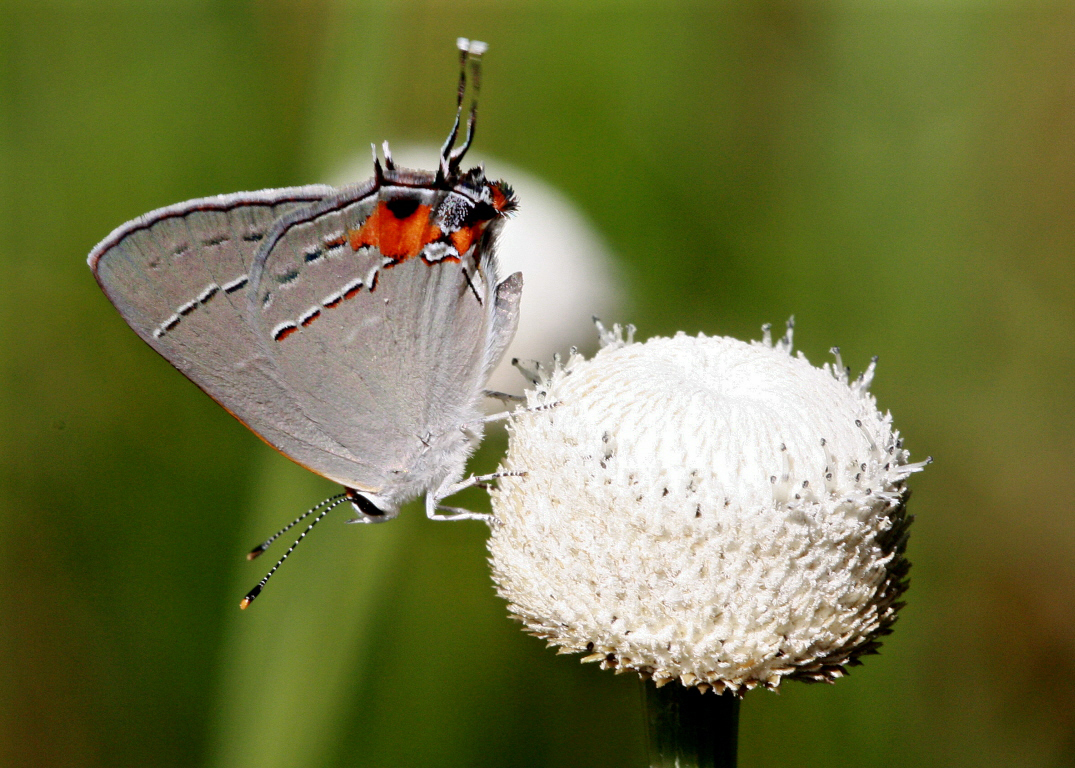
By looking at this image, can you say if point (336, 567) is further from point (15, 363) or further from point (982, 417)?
point (982, 417)

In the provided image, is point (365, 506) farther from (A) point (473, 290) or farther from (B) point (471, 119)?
(B) point (471, 119)

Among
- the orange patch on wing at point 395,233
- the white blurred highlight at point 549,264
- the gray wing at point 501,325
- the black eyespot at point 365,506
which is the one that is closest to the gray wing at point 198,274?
the orange patch on wing at point 395,233

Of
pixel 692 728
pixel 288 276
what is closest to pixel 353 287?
pixel 288 276

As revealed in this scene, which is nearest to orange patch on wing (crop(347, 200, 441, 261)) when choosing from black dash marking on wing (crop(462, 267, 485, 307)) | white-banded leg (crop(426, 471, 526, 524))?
black dash marking on wing (crop(462, 267, 485, 307))

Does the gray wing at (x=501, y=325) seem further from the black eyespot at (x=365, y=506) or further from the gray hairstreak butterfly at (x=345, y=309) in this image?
the black eyespot at (x=365, y=506)

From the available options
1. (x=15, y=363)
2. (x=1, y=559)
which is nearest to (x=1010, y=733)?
(x=1, y=559)
